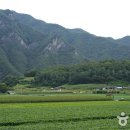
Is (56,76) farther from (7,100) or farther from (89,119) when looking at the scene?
(89,119)

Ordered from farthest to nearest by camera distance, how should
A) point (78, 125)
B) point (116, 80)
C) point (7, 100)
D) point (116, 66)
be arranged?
1. point (116, 66)
2. point (116, 80)
3. point (7, 100)
4. point (78, 125)

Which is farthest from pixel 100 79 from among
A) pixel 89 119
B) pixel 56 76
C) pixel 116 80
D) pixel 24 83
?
pixel 89 119

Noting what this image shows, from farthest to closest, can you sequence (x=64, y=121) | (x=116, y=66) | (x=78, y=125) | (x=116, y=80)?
1. (x=116, y=66)
2. (x=116, y=80)
3. (x=64, y=121)
4. (x=78, y=125)

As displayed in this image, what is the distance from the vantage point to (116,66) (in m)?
195

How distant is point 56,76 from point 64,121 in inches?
5761

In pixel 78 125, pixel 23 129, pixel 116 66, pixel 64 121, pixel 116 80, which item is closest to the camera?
pixel 23 129

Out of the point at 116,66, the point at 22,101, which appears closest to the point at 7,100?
the point at 22,101

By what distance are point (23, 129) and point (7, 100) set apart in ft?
153

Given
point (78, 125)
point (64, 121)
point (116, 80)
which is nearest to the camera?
point (78, 125)

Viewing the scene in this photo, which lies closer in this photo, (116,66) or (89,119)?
(89,119)

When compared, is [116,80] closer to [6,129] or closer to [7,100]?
[7,100]

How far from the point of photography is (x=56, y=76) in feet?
611

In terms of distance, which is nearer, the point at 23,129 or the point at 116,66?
the point at 23,129

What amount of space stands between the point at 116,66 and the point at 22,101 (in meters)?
120
